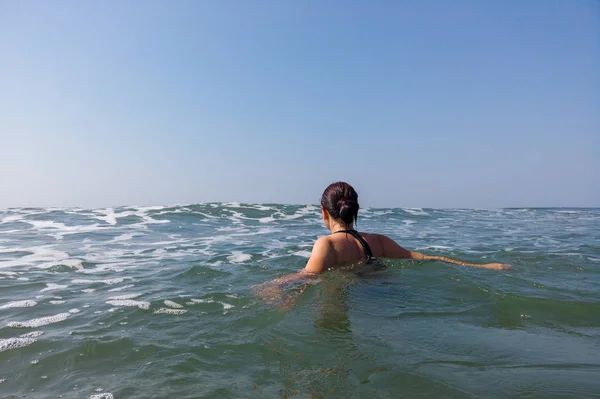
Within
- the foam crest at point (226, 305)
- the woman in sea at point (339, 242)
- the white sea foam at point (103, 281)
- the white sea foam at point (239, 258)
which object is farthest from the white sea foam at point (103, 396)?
the white sea foam at point (239, 258)

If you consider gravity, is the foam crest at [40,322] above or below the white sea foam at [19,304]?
above

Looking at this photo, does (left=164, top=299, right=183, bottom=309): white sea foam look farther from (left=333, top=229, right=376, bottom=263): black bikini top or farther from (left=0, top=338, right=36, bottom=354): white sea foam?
(left=333, top=229, right=376, bottom=263): black bikini top

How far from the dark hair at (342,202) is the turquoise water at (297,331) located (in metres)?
0.63

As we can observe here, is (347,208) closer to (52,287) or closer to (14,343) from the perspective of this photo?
(14,343)

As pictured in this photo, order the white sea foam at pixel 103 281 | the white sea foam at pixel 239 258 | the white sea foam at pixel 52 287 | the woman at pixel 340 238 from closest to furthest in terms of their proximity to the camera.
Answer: the woman at pixel 340 238 → the white sea foam at pixel 52 287 → the white sea foam at pixel 103 281 → the white sea foam at pixel 239 258

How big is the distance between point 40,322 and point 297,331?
2.22m

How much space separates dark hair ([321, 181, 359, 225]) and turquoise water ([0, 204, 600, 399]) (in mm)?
629

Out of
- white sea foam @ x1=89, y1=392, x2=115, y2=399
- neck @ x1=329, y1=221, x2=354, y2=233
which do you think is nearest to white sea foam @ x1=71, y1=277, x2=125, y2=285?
neck @ x1=329, y1=221, x2=354, y2=233

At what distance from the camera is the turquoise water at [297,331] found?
6.50 feet

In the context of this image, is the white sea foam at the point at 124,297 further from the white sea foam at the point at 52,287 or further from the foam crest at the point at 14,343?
the foam crest at the point at 14,343

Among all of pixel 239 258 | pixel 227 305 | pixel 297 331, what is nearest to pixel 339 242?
pixel 227 305

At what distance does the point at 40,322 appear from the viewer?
3.21 metres

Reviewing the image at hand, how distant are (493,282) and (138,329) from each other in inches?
142

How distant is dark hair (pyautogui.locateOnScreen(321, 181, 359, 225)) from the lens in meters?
3.98
